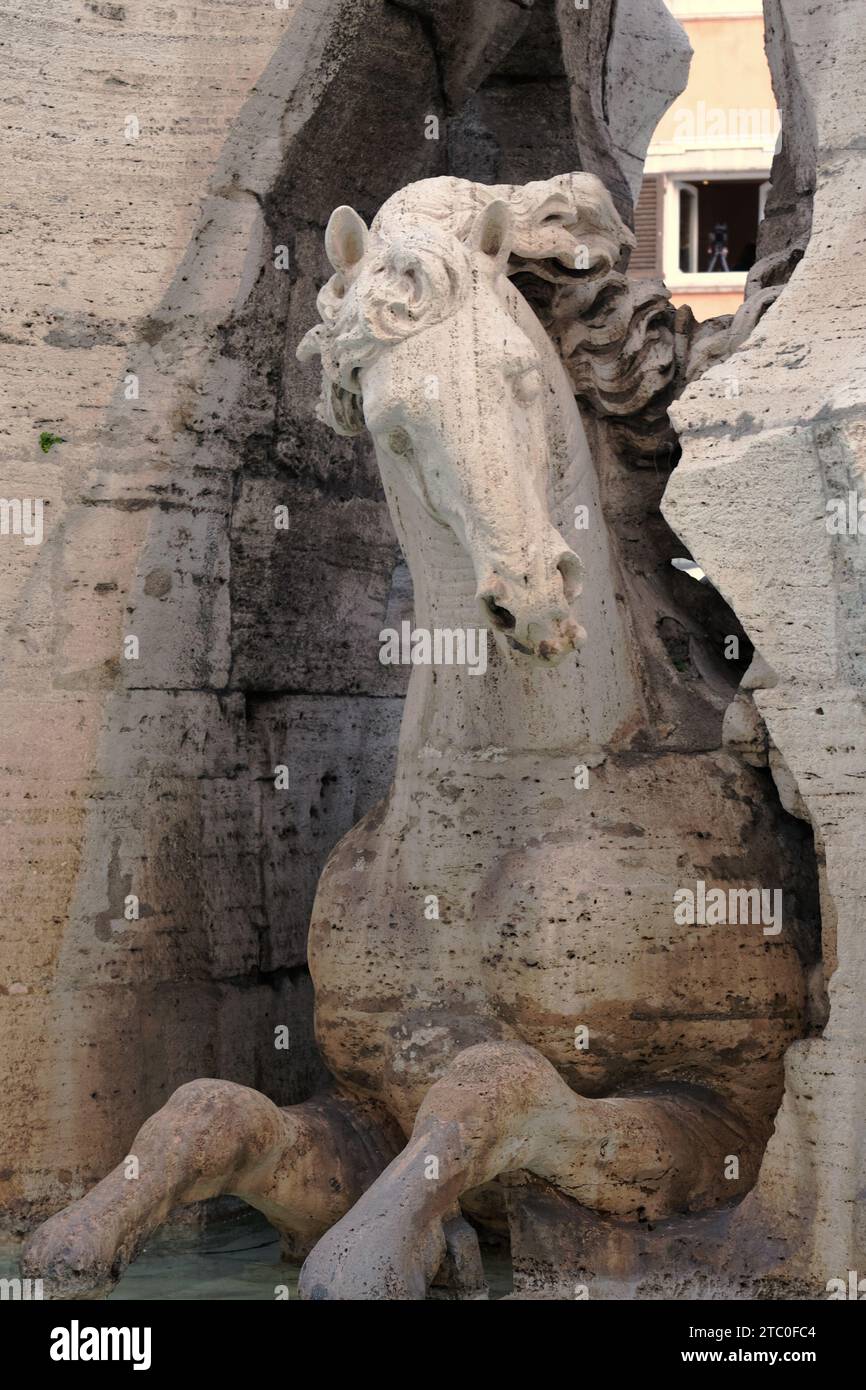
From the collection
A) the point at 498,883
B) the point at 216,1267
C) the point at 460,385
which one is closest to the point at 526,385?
the point at 460,385

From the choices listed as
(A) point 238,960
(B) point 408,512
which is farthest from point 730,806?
(A) point 238,960

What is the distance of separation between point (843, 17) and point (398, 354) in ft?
3.50

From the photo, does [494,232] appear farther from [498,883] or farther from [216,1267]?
[216,1267]

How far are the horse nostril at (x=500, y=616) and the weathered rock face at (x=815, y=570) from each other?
0.43m

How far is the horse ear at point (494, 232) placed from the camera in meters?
4.20

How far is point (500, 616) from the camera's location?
388 cm

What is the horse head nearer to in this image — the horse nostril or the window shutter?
the horse nostril

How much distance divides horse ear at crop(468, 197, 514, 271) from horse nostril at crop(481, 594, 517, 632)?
2.42 feet

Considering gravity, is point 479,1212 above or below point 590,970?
below

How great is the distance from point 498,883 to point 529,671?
1.33 feet

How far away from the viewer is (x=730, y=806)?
4.50 metres

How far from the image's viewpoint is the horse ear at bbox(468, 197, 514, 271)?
4.20m

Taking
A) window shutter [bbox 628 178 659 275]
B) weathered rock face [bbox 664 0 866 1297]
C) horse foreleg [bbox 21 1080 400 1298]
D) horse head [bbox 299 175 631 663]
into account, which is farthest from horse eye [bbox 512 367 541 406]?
window shutter [bbox 628 178 659 275]

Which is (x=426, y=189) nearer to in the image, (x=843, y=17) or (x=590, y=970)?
(x=843, y=17)
